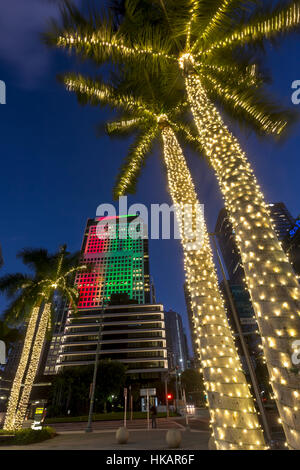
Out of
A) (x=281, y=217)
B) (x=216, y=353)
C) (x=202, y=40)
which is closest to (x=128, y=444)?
(x=216, y=353)

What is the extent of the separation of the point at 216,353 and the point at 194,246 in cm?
255

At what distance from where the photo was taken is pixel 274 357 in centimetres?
297

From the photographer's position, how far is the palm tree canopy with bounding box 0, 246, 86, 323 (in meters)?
15.1

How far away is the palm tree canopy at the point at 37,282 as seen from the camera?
49.4 feet

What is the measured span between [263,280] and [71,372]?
45.3m

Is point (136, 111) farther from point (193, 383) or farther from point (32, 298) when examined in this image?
point (193, 383)

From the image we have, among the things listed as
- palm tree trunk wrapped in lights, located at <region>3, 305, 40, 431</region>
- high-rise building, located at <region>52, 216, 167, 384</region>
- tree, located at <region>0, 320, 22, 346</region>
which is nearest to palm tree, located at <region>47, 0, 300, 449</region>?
palm tree trunk wrapped in lights, located at <region>3, 305, 40, 431</region>

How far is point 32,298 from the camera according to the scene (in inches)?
613

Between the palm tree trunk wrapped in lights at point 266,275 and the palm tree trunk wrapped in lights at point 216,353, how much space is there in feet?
5.55

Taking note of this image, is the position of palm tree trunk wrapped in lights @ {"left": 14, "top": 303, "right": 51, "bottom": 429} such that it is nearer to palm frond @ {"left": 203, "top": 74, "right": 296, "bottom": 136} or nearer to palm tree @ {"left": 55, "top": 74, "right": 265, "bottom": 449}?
palm tree @ {"left": 55, "top": 74, "right": 265, "bottom": 449}

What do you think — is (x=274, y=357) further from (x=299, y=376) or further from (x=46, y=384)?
(x=46, y=384)

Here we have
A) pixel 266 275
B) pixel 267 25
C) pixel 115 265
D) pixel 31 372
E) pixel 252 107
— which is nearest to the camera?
pixel 266 275

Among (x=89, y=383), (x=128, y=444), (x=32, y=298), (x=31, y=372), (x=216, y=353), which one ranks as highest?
(x=32, y=298)

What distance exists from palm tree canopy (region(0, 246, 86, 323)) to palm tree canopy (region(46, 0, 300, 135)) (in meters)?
13.5
